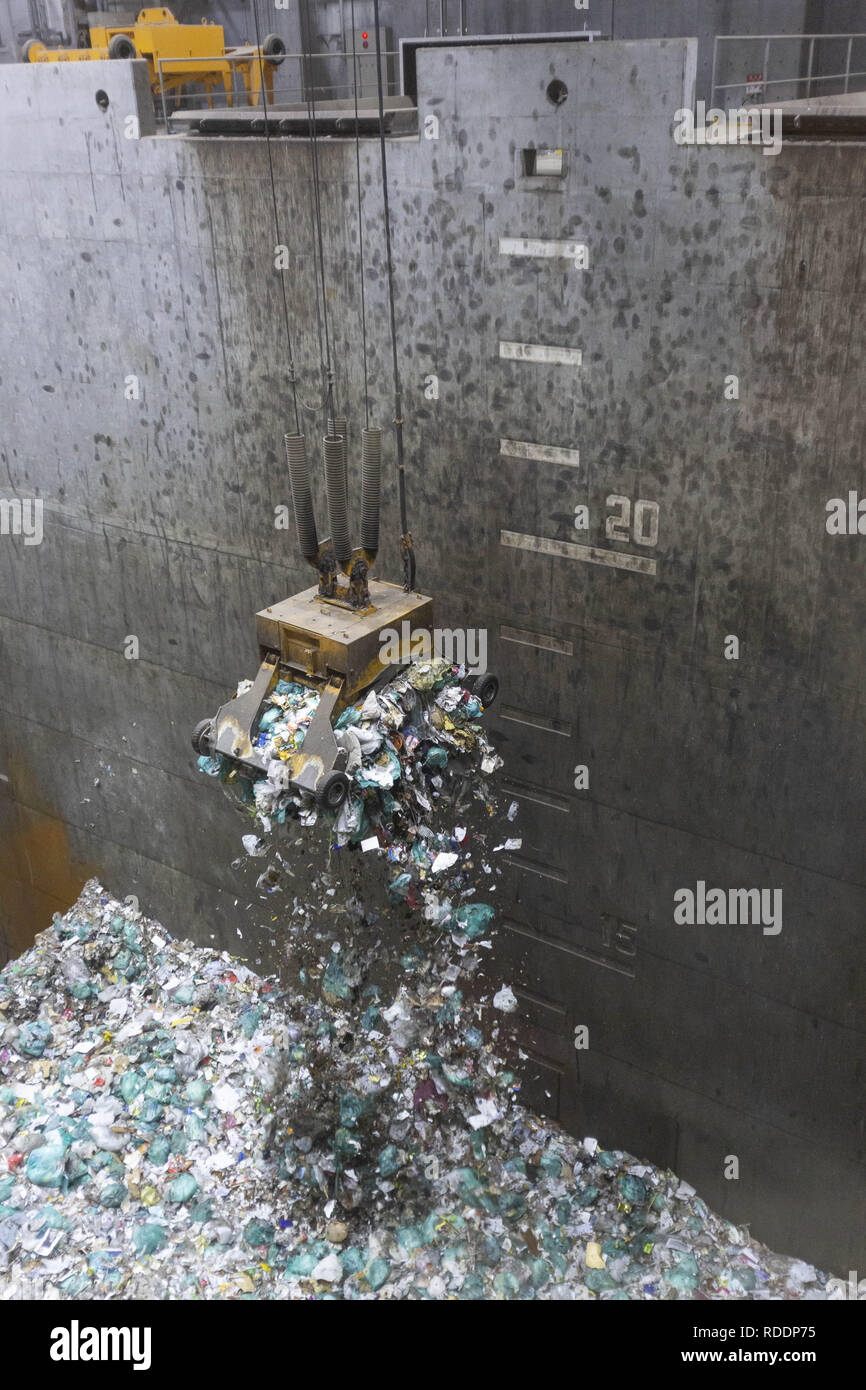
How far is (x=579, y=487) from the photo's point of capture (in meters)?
5.27

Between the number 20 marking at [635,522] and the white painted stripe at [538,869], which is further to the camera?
A: the white painted stripe at [538,869]

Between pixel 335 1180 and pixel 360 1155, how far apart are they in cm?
19

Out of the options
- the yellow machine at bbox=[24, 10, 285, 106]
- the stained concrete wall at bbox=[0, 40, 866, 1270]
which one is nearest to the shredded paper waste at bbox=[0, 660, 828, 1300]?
the stained concrete wall at bbox=[0, 40, 866, 1270]

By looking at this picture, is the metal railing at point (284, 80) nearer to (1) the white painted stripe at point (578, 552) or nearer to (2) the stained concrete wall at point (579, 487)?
(2) the stained concrete wall at point (579, 487)

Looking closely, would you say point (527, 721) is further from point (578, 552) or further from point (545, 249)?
point (545, 249)

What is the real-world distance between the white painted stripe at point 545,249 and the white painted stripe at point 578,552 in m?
1.26

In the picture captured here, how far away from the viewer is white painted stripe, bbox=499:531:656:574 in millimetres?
5258

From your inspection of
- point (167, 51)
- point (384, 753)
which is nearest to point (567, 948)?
point (384, 753)

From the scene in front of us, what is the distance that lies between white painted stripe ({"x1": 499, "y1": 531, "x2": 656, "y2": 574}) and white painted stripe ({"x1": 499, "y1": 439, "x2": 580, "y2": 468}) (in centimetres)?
38

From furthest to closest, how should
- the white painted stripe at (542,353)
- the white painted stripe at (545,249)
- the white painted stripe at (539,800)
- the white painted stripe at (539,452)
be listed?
the white painted stripe at (539,800) → the white painted stripe at (539,452) → the white painted stripe at (542,353) → the white painted stripe at (545,249)

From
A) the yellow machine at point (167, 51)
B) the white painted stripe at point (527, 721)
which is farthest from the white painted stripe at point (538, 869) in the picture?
the yellow machine at point (167, 51)

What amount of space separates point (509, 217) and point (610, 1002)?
13.4 ft

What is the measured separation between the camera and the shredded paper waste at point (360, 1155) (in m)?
5.90

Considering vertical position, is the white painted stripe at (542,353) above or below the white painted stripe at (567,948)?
above
